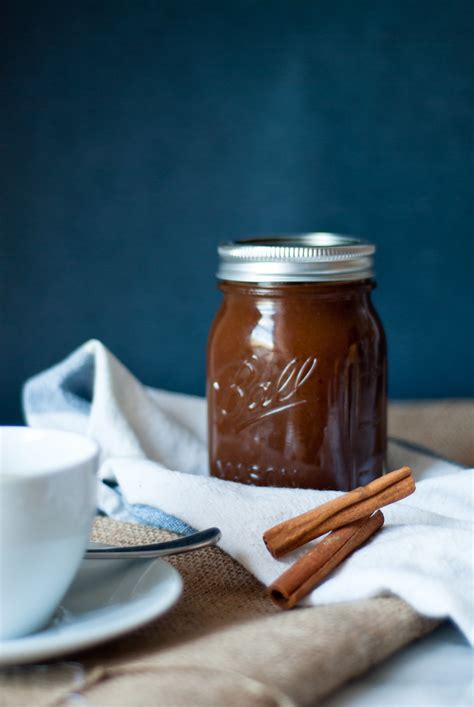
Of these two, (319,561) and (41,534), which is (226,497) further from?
(41,534)

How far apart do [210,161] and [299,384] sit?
746 millimetres

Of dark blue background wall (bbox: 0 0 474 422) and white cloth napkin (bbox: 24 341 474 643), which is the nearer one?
white cloth napkin (bbox: 24 341 474 643)

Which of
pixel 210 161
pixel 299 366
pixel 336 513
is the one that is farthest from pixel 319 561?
pixel 210 161

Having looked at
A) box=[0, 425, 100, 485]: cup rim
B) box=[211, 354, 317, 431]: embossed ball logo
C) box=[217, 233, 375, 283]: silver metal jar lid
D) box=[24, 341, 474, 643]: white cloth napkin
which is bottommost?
box=[24, 341, 474, 643]: white cloth napkin

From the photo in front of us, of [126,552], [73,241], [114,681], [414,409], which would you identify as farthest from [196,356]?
[114,681]

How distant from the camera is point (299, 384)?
3.51ft

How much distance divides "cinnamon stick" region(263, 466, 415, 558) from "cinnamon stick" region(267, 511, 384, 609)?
12 millimetres

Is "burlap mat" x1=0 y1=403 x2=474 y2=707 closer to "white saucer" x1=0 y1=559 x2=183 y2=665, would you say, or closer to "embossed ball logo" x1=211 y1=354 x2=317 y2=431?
"white saucer" x1=0 y1=559 x2=183 y2=665

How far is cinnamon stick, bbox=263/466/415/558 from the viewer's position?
89 cm

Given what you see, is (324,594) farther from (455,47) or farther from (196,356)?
(455,47)

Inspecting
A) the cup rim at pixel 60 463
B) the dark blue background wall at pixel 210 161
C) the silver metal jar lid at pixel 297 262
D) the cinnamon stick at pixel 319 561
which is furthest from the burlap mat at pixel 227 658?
the dark blue background wall at pixel 210 161

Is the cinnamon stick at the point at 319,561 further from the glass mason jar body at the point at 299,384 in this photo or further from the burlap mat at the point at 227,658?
the glass mason jar body at the point at 299,384

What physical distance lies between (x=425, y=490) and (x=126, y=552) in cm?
38

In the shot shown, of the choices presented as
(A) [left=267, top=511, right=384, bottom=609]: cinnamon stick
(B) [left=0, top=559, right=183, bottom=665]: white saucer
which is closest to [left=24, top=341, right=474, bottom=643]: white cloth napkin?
(A) [left=267, top=511, right=384, bottom=609]: cinnamon stick
